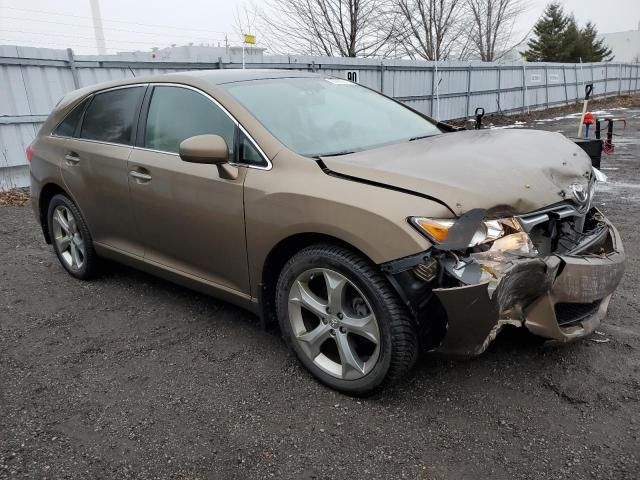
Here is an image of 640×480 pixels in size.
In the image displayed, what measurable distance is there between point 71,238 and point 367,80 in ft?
36.3

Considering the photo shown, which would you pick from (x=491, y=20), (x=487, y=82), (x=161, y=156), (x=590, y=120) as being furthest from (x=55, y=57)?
(x=491, y=20)

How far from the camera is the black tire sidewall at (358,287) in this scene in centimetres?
239

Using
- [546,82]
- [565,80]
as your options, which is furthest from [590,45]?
[546,82]

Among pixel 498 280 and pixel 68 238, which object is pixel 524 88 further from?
pixel 498 280

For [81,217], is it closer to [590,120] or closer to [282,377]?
[282,377]

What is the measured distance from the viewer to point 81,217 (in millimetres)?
4145

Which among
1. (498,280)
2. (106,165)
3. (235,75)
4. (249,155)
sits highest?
(235,75)

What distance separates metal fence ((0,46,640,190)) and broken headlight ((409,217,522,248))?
573 centimetres

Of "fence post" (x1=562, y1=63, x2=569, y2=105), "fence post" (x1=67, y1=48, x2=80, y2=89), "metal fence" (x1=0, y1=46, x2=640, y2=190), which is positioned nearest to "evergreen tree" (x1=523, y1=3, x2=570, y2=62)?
"metal fence" (x1=0, y1=46, x2=640, y2=190)

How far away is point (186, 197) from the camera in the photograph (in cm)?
316

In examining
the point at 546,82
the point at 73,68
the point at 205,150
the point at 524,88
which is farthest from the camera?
the point at 546,82

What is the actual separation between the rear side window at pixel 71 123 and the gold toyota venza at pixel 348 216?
1.29 ft

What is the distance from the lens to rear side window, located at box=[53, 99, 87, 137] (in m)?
4.18

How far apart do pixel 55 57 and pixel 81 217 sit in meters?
5.84
